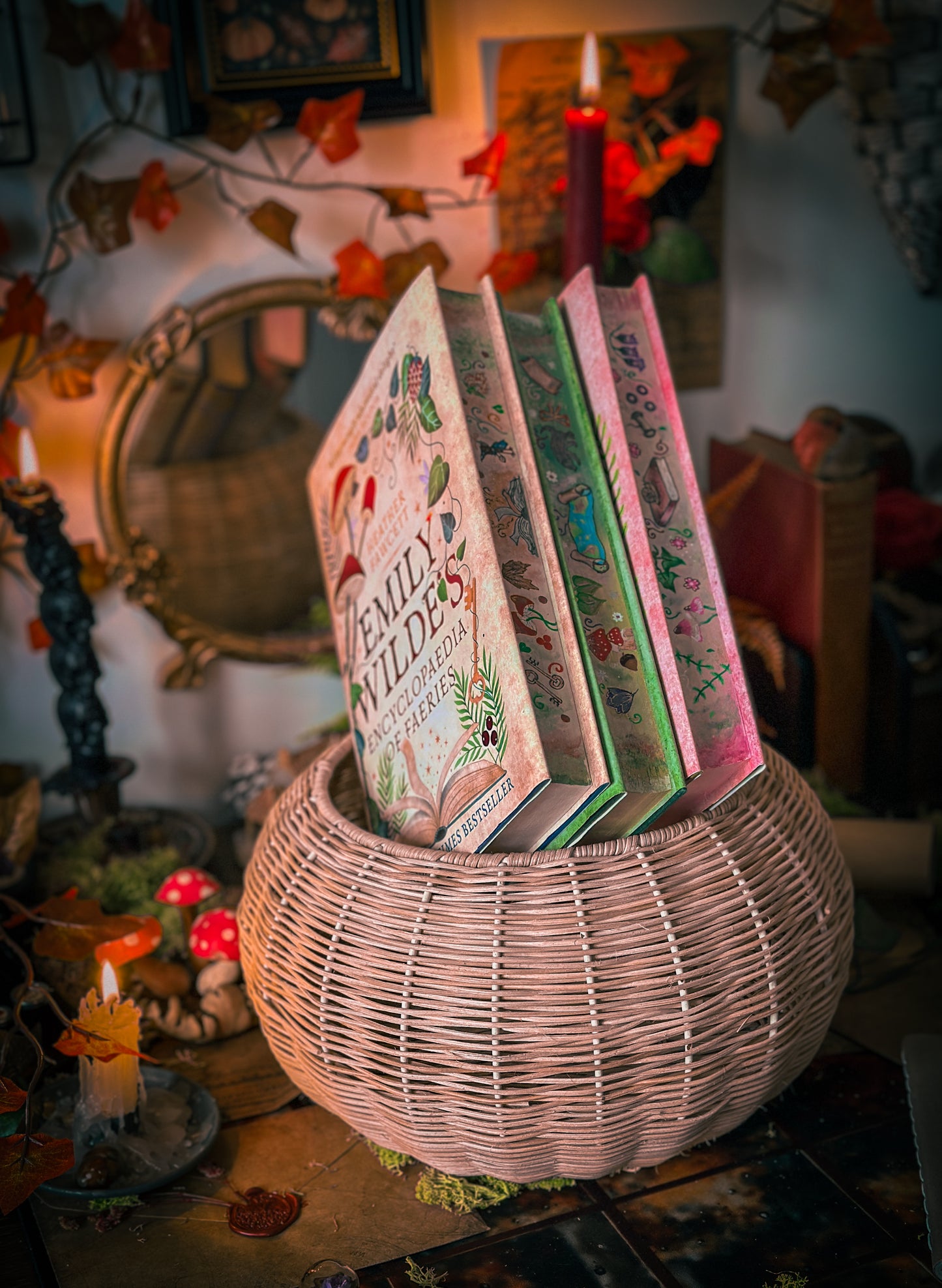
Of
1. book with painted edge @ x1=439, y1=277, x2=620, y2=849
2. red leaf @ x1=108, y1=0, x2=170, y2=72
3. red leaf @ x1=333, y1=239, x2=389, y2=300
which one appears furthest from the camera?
red leaf @ x1=333, y1=239, x2=389, y2=300

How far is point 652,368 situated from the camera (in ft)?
2.19

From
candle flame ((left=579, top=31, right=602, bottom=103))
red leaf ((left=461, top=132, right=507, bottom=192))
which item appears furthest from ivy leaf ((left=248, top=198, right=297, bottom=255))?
candle flame ((left=579, top=31, right=602, bottom=103))

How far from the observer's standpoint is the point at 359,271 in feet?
3.52

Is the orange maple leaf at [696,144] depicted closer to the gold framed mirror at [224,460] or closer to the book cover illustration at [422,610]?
the gold framed mirror at [224,460]

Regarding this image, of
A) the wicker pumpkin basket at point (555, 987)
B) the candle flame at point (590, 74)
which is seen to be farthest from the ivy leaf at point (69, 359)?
the wicker pumpkin basket at point (555, 987)

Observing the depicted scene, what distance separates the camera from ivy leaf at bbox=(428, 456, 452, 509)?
643 mm

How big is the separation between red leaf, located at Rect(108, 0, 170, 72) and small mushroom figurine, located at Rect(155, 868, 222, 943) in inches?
27.9

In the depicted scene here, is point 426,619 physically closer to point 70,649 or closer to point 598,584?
point 598,584

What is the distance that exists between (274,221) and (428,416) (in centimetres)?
47

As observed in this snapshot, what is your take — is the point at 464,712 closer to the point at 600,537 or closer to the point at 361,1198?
the point at 600,537

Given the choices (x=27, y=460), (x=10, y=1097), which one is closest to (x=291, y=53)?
(x=27, y=460)

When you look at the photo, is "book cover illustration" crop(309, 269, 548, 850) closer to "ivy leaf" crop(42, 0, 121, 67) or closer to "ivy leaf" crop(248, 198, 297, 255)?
"ivy leaf" crop(248, 198, 297, 255)

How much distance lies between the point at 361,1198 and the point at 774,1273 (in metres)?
0.25

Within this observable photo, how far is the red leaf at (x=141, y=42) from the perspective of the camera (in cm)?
96
